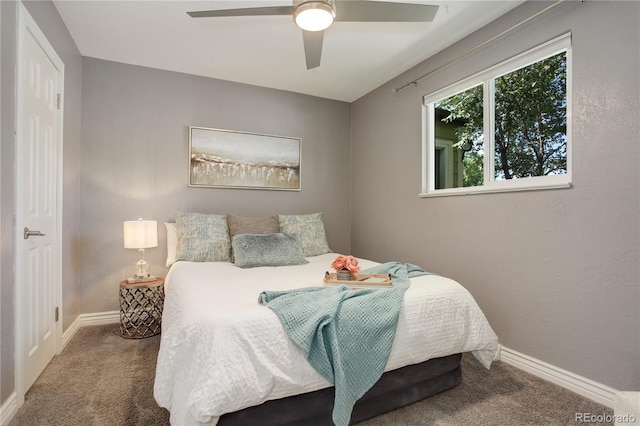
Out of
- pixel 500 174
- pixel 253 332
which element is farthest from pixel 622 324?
pixel 253 332

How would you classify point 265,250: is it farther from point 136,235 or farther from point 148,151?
point 148,151

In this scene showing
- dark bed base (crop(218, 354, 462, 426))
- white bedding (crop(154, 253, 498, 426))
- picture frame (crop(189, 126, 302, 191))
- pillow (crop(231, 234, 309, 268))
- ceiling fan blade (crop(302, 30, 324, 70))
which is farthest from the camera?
picture frame (crop(189, 126, 302, 191))

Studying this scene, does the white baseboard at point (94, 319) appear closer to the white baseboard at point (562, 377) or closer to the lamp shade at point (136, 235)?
the lamp shade at point (136, 235)

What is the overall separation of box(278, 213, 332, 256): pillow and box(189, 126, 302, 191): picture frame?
1.91ft

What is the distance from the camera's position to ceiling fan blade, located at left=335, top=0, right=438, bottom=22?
1896mm

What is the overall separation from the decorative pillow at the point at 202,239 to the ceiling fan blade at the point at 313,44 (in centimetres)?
171

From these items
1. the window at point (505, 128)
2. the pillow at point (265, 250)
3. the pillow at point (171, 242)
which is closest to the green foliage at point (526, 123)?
the window at point (505, 128)

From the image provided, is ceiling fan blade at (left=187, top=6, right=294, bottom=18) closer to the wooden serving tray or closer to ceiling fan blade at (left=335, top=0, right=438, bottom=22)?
ceiling fan blade at (left=335, top=0, right=438, bottom=22)

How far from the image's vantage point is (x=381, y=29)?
8.66 feet

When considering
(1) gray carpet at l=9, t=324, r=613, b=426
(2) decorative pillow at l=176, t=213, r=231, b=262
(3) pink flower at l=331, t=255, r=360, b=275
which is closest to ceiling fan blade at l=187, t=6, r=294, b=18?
(3) pink flower at l=331, t=255, r=360, b=275

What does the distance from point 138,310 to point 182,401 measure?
177 cm

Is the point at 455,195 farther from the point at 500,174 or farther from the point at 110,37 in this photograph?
the point at 110,37

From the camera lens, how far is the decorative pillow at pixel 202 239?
2959 millimetres

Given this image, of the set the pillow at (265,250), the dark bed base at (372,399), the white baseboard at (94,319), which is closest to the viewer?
the dark bed base at (372,399)
